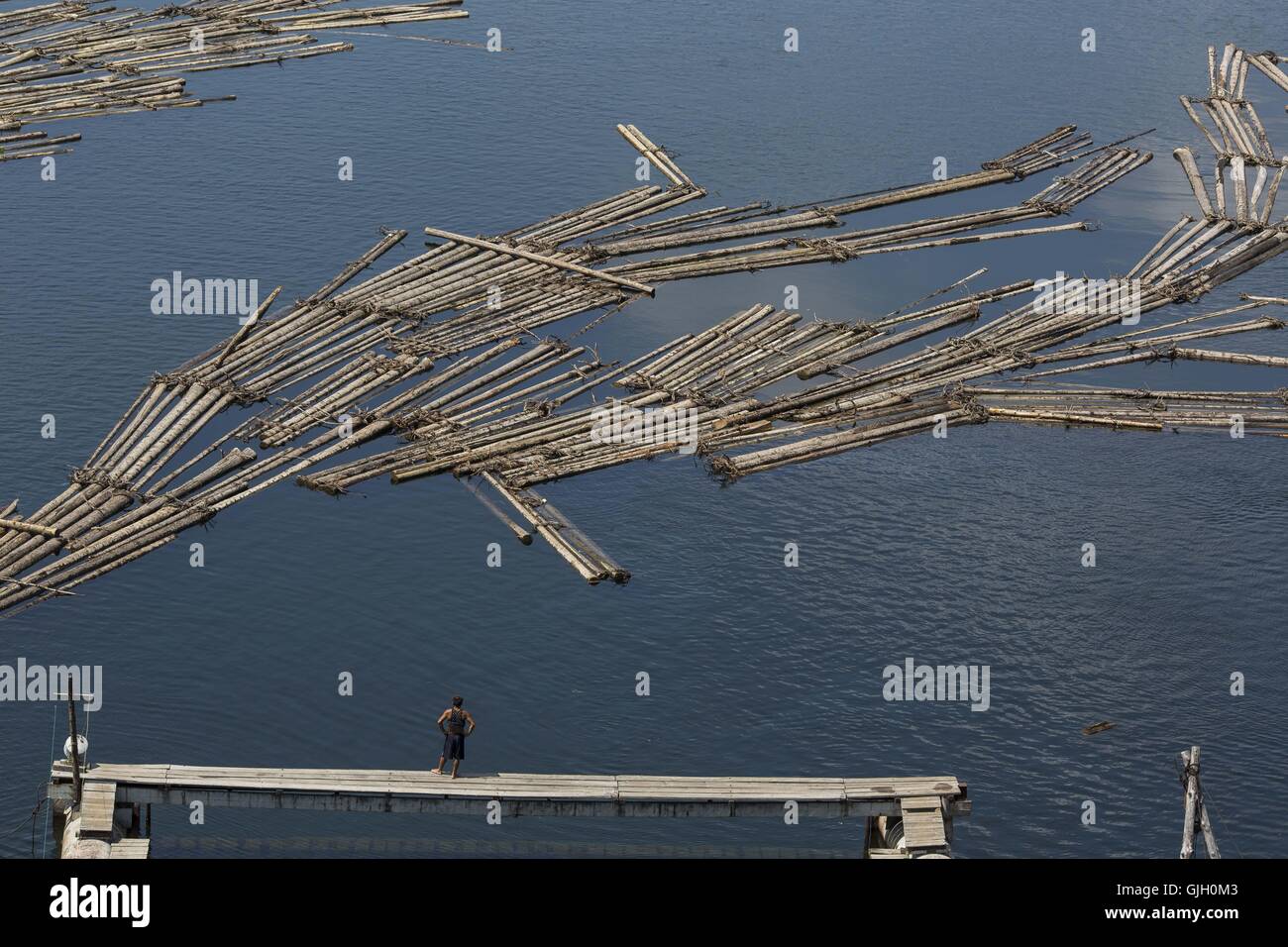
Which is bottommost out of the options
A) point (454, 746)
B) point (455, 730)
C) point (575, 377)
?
point (454, 746)

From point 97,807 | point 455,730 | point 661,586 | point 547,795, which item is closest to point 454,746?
point 455,730

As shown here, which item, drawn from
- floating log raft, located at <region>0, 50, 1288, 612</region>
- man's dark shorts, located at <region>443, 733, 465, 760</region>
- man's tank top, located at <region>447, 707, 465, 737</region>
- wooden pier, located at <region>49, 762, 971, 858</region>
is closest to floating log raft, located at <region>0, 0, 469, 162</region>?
floating log raft, located at <region>0, 50, 1288, 612</region>

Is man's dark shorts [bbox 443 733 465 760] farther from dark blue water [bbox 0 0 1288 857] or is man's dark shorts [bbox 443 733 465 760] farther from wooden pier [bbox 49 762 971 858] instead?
dark blue water [bbox 0 0 1288 857]

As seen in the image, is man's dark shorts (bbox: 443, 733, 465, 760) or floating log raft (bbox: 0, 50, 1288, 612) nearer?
man's dark shorts (bbox: 443, 733, 465, 760)

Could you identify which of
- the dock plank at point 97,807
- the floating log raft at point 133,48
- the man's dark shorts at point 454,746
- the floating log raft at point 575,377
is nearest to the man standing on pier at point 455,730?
the man's dark shorts at point 454,746

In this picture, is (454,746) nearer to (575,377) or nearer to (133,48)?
(575,377)


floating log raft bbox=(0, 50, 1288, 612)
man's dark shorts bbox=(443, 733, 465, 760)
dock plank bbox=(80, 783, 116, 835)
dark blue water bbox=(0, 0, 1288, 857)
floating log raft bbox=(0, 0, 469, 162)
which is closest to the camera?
dock plank bbox=(80, 783, 116, 835)

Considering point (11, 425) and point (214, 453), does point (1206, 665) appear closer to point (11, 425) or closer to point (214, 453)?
point (214, 453)

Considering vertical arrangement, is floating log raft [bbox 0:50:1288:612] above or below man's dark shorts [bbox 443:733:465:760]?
above
